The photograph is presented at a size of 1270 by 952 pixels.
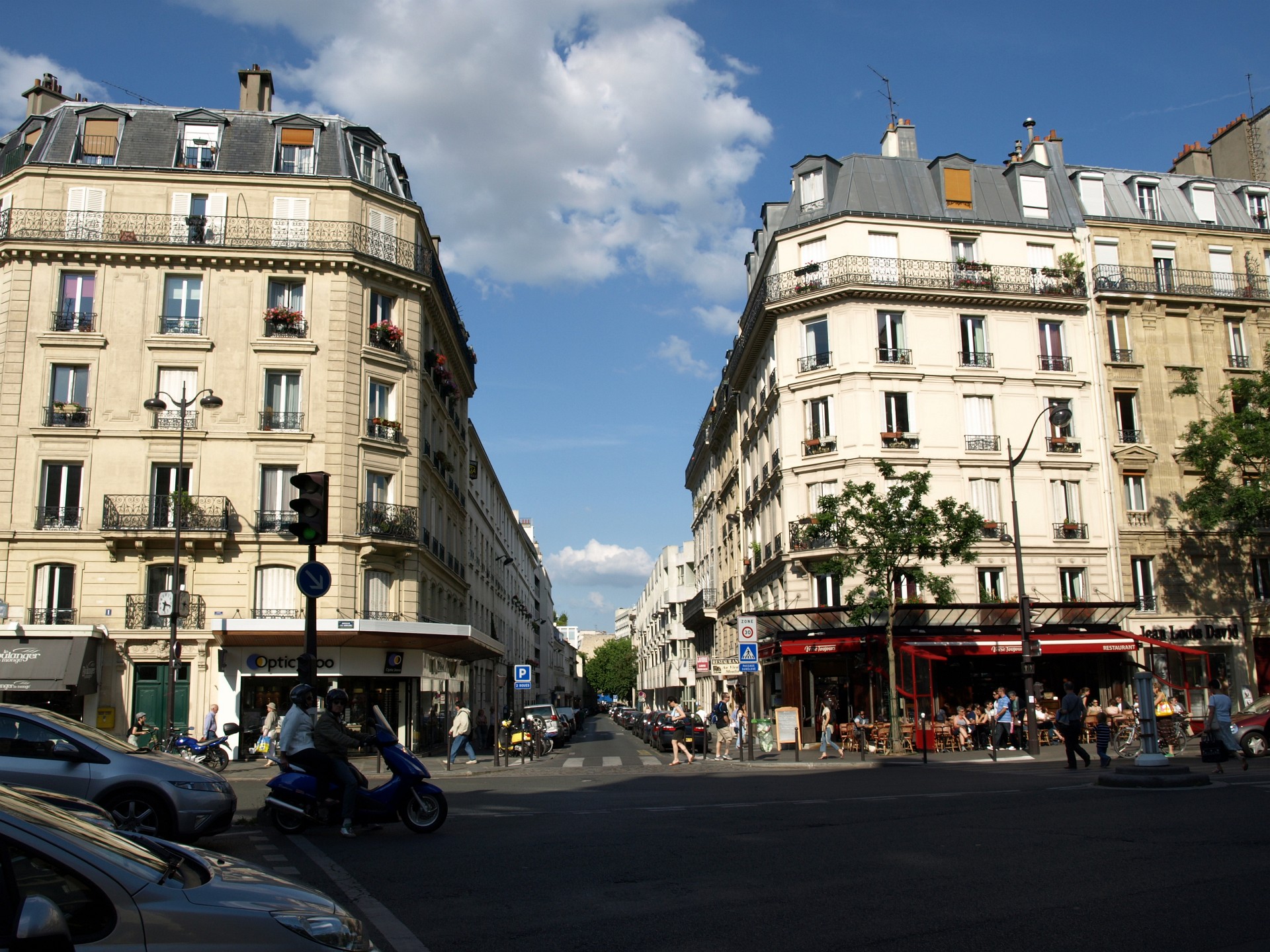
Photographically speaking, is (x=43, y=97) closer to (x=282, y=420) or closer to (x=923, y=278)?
(x=282, y=420)

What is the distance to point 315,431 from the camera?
101ft

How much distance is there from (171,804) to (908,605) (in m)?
26.5

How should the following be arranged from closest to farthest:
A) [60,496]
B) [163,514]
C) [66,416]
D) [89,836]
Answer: [89,836]
[163,514]
[60,496]
[66,416]

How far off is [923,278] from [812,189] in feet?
17.6

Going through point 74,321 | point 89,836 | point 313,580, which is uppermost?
point 74,321

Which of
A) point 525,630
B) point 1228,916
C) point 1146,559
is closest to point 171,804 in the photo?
point 1228,916

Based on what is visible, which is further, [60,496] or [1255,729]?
[60,496]

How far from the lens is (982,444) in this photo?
114ft

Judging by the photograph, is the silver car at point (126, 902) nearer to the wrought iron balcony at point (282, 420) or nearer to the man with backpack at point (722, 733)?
the man with backpack at point (722, 733)

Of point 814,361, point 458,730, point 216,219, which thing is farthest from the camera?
point 814,361

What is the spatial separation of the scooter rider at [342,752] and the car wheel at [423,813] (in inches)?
22.6

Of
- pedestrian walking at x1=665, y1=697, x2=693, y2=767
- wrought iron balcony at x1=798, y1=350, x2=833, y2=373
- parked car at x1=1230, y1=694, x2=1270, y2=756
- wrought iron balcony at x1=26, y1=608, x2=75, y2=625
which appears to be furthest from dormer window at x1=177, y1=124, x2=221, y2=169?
parked car at x1=1230, y1=694, x2=1270, y2=756

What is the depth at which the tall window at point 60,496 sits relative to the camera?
2969cm

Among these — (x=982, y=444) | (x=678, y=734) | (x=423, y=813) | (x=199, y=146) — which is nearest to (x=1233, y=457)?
(x=982, y=444)
